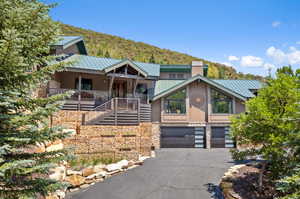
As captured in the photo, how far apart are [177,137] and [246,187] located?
10263mm

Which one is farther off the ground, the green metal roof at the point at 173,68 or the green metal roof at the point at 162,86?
the green metal roof at the point at 173,68

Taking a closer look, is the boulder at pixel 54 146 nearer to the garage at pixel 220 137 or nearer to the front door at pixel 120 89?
the front door at pixel 120 89

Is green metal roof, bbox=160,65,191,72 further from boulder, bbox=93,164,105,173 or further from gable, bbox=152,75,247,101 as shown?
boulder, bbox=93,164,105,173

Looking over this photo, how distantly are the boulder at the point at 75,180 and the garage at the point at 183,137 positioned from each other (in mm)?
9460

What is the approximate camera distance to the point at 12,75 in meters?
4.07

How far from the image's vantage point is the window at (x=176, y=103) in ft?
60.2

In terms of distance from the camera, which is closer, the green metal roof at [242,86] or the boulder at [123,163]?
the boulder at [123,163]

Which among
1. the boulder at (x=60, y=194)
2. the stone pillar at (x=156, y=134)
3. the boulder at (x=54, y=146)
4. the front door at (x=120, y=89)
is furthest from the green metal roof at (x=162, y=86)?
the boulder at (x=60, y=194)

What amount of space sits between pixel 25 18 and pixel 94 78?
13.8 m

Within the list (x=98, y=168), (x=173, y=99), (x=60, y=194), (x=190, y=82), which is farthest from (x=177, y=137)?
(x=60, y=194)

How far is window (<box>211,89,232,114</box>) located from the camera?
61.5 feet

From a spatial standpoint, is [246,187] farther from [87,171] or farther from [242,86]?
[242,86]

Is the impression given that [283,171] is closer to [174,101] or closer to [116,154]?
[116,154]

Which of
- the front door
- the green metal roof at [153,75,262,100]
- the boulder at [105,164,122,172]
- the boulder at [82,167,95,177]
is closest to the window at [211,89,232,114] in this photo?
the green metal roof at [153,75,262,100]
